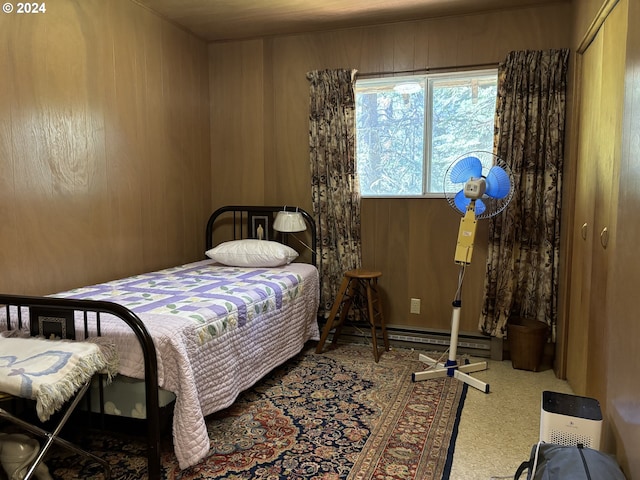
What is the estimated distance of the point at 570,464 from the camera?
147 cm

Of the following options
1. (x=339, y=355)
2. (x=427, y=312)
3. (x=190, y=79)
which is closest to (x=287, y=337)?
(x=339, y=355)

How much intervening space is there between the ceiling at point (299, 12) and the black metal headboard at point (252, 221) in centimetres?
147

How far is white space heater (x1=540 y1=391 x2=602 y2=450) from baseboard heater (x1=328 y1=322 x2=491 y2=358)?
1.76 meters

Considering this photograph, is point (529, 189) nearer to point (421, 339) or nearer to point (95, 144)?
point (421, 339)

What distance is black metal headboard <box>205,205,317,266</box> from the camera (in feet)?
12.8

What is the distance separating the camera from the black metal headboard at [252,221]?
3.90 meters

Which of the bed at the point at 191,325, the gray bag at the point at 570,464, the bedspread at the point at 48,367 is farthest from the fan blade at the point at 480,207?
the bedspread at the point at 48,367

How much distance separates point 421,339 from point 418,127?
168 cm

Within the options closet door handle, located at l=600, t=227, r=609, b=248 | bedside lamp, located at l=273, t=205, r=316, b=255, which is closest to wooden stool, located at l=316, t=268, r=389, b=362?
bedside lamp, located at l=273, t=205, r=316, b=255

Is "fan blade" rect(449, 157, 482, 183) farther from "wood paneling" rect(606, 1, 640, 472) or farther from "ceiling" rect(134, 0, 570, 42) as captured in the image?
"ceiling" rect(134, 0, 570, 42)

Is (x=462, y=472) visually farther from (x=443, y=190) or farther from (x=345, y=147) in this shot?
(x=345, y=147)

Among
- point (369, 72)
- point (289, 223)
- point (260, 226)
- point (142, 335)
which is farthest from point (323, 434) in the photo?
point (369, 72)

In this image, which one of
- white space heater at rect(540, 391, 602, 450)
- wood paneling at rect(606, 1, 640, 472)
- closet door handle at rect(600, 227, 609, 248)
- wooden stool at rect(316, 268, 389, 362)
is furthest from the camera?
wooden stool at rect(316, 268, 389, 362)

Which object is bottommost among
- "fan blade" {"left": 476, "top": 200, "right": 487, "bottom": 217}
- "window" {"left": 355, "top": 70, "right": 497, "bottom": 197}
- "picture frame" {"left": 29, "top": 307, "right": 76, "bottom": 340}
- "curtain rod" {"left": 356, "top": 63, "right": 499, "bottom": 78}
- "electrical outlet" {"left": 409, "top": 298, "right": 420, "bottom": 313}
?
"electrical outlet" {"left": 409, "top": 298, "right": 420, "bottom": 313}
